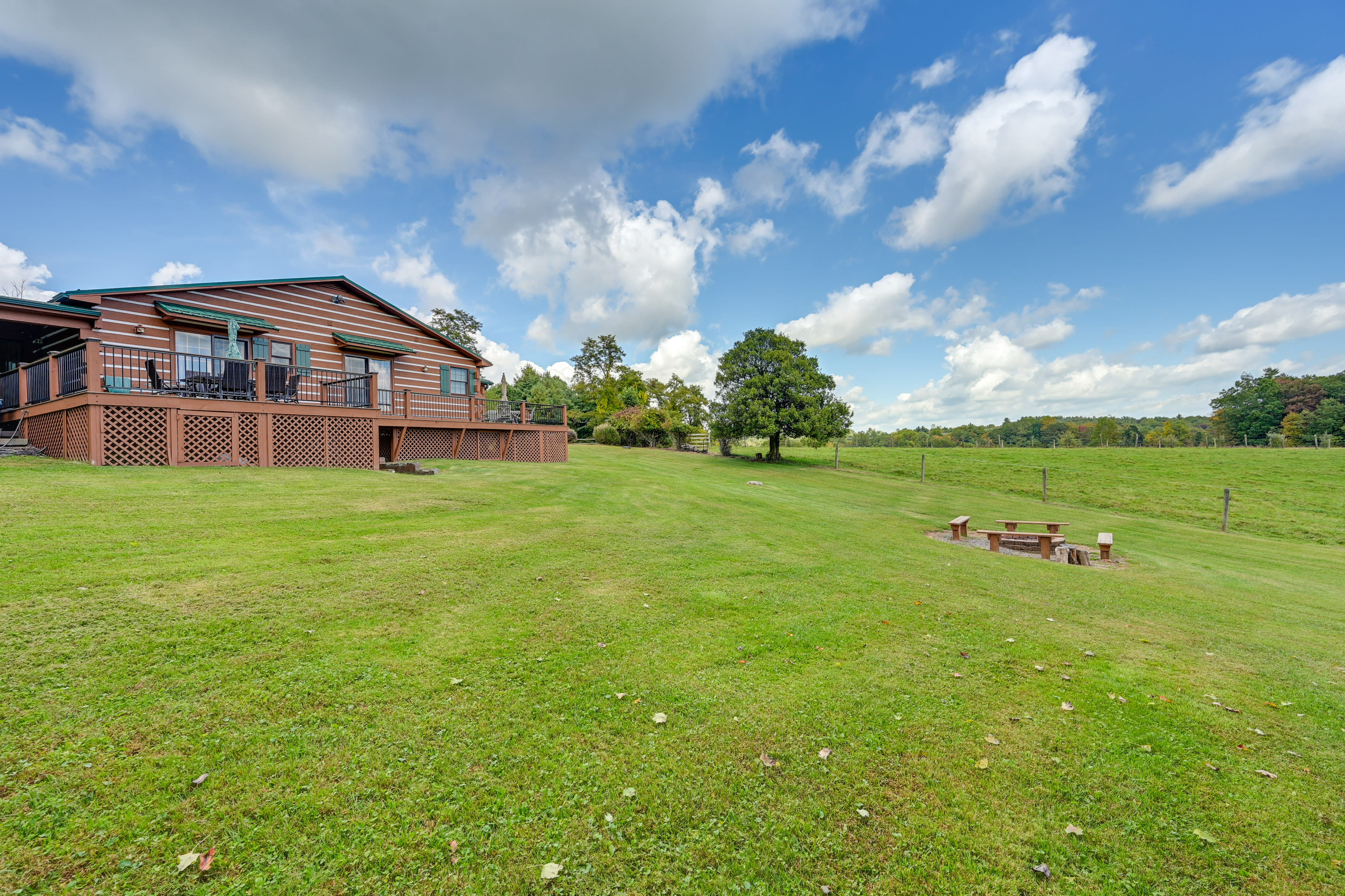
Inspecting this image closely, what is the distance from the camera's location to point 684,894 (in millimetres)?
1931

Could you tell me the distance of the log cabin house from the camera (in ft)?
33.6

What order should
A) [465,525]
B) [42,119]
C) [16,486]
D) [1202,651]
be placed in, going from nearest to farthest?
[1202,651] < [16,486] < [465,525] < [42,119]

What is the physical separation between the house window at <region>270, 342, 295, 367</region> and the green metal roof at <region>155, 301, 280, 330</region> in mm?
504

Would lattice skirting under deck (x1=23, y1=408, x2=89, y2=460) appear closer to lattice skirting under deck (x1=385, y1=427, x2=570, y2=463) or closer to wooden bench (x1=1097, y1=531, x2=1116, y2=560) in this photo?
lattice skirting under deck (x1=385, y1=427, x2=570, y2=463)

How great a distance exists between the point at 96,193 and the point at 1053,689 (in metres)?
34.2

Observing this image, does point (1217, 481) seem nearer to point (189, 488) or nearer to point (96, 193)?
point (189, 488)

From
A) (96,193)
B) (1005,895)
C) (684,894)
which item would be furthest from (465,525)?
(96,193)

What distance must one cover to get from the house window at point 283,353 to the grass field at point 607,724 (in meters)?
10.4

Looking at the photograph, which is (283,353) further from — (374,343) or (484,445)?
(484,445)

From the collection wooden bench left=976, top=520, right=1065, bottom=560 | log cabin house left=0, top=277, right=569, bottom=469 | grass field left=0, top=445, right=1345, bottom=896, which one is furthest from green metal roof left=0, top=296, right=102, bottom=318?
wooden bench left=976, top=520, right=1065, bottom=560

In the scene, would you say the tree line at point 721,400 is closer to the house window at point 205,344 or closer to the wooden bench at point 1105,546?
the house window at point 205,344

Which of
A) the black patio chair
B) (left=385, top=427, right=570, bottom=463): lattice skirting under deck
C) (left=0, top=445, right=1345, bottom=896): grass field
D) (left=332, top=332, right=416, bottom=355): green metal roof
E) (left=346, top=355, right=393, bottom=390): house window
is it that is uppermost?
(left=332, top=332, right=416, bottom=355): green metal roof

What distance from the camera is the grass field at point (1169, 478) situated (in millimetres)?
19422

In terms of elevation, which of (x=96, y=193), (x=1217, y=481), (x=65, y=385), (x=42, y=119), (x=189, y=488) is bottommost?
(x=1217, y=481)
